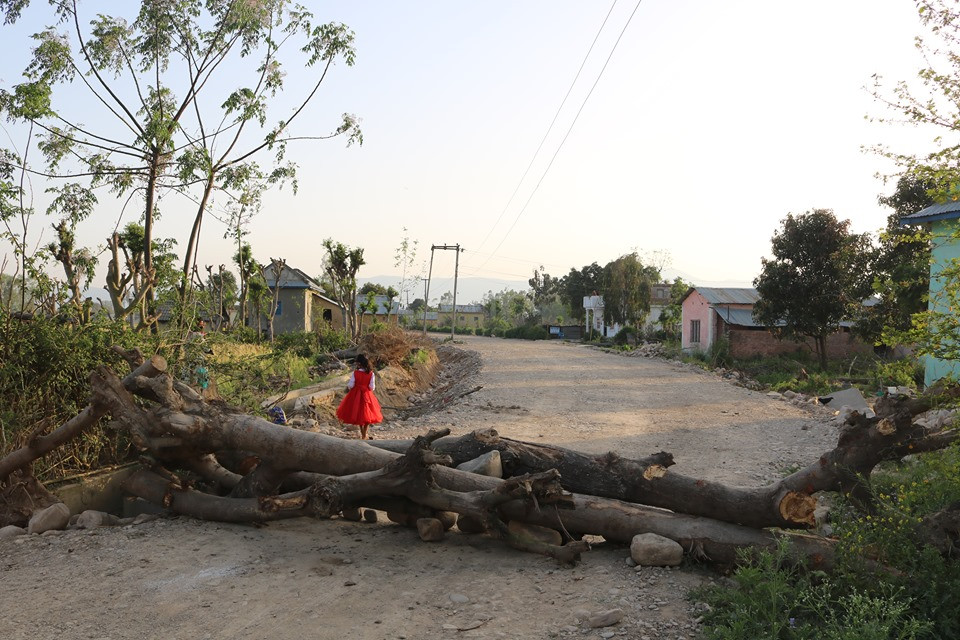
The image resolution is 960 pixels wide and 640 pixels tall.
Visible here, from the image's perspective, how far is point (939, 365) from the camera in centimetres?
1407

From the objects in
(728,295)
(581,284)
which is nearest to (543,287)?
(581,284)

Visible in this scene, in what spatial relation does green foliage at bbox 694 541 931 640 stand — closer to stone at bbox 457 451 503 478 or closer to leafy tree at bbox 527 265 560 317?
stone at bbox 457 451 503 478

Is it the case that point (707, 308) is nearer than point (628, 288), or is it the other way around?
point (707, 308)

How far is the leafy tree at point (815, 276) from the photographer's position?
74.6 feet

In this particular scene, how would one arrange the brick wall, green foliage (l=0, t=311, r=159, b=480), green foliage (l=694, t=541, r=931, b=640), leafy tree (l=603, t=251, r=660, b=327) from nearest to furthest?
green foliage (l=694, t=541, r=931, b=640), green foliage (l=0, t=311, r=159, b=480), the brick wall, leafy tree (l=603, t=251, r=660, b=327)

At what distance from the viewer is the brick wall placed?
28.4 meters

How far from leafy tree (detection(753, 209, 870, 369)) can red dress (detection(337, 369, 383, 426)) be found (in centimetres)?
1773

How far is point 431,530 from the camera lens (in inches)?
208

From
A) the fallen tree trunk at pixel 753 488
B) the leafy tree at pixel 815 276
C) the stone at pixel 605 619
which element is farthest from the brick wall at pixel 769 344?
the stone at pixel 605 619

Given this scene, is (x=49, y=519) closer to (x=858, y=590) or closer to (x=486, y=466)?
(x=486, y=466)

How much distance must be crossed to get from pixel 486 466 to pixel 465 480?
0.88ft

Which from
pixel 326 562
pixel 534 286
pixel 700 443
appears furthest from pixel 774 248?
pixel 534 286

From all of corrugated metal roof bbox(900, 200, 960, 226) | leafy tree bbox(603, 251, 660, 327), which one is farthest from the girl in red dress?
leafy tree bbox(603, 251, 660, 327)

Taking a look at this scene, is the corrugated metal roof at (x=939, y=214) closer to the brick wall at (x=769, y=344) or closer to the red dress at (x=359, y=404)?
the red dress at (x=359, y=404)
